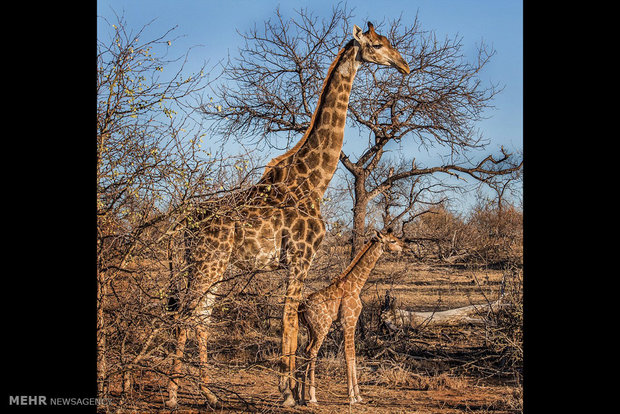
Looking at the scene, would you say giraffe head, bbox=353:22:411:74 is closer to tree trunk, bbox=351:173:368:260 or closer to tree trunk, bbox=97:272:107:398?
tree trunk, bbox=351:173:368:260

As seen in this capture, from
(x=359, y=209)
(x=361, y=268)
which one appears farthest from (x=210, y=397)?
Result: (x=359, y=209)

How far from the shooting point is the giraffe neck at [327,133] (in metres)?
6.84

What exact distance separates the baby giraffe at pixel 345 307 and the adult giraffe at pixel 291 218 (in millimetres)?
A: 282

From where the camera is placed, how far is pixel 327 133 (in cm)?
696

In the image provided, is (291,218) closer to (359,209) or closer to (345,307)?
(345,307)

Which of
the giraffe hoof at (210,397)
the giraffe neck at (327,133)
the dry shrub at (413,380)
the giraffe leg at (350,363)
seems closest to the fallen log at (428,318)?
the dry shrub at (413,380)

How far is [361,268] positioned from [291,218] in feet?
3.59
